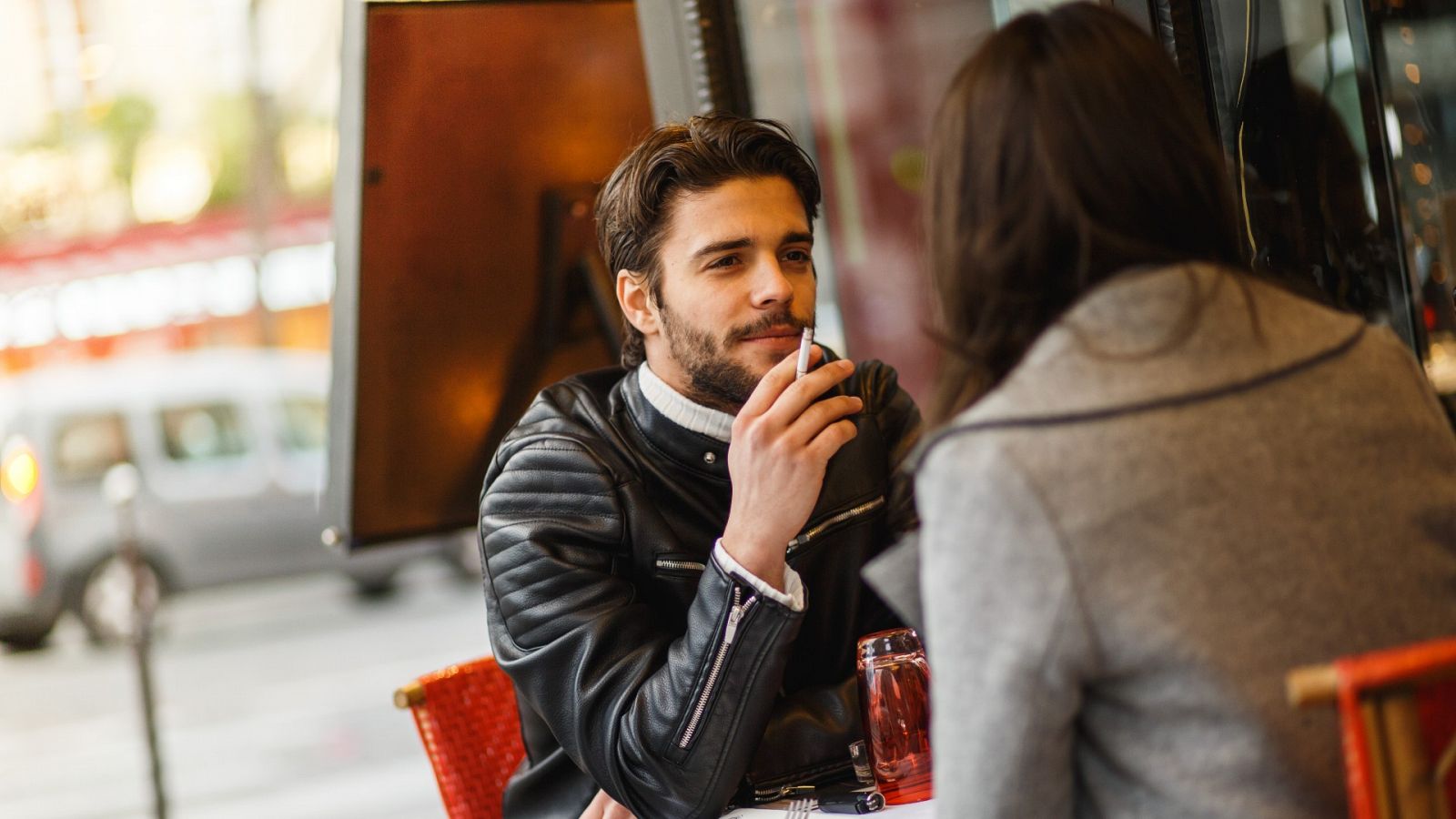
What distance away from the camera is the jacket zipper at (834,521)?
1.95 metres

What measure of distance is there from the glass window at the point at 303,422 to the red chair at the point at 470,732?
840cm

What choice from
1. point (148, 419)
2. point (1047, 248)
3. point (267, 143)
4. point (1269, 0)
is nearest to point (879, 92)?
point (1269, 0)

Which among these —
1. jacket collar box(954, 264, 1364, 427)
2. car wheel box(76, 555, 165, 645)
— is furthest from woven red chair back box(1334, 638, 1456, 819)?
car wheel box(76, 555, 165, 645)

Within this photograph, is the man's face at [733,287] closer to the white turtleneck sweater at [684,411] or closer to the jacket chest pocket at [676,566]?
the white turtleneck sweater at [684,411]

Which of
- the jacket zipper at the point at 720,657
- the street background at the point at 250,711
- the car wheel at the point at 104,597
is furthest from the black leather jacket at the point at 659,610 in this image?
the car wheel at the point at 104,597

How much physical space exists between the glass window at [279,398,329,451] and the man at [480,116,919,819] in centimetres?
850

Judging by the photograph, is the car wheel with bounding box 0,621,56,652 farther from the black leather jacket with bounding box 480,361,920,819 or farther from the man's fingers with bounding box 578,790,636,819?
the man's fingers with bounding box 578,790,636,819

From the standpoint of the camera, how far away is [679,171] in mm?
2025

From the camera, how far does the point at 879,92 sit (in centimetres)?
371

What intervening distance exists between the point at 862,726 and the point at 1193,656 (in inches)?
27.6

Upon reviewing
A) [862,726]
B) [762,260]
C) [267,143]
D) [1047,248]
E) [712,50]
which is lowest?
[862,726]

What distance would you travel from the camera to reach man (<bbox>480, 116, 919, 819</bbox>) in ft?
5.39

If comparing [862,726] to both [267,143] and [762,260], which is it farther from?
[267,143]

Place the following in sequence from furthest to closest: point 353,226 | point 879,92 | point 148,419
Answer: point 148,419 < point 879,92 < point 353,226
